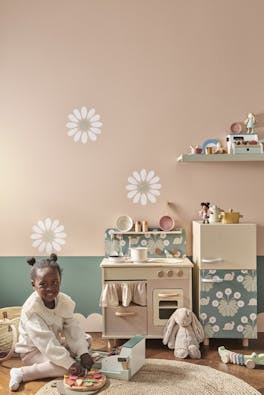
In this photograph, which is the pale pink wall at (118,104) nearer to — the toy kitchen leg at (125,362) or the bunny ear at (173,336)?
the bunny ear at (173,336)

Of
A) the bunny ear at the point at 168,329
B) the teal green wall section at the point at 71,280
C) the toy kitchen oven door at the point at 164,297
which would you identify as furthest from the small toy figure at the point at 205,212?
the teal green wall section at the point at 71,280

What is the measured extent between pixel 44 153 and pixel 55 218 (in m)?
0.53

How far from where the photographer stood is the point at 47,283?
3059 millimetres

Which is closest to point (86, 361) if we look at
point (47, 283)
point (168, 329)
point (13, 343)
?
point (47, 283)

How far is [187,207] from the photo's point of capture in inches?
159

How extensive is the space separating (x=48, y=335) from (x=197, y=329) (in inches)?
43.2

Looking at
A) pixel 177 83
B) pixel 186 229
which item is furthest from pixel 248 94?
pixel 186 229

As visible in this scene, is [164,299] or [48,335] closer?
[48,335]

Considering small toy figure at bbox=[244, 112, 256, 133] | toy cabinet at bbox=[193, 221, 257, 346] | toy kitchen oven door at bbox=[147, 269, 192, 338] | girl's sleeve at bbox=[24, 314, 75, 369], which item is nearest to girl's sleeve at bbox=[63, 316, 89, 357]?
girl's sleeve at bbox=[24, 314, 75, 369]

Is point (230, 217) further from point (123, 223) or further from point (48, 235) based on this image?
point (48, 235)

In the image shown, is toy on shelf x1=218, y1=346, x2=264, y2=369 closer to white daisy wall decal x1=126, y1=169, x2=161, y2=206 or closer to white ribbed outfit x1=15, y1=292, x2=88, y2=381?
white ribbed outfit x1=15, y1=292, x2=88, y2=381

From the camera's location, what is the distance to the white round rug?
2.78 m

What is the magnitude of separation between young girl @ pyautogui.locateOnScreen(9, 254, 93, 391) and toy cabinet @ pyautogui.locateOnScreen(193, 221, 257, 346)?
0.96m

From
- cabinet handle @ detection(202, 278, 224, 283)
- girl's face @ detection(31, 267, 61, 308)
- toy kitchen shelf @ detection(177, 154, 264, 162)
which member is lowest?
cabinet handle @ detection(202, 278, 224, 283)
